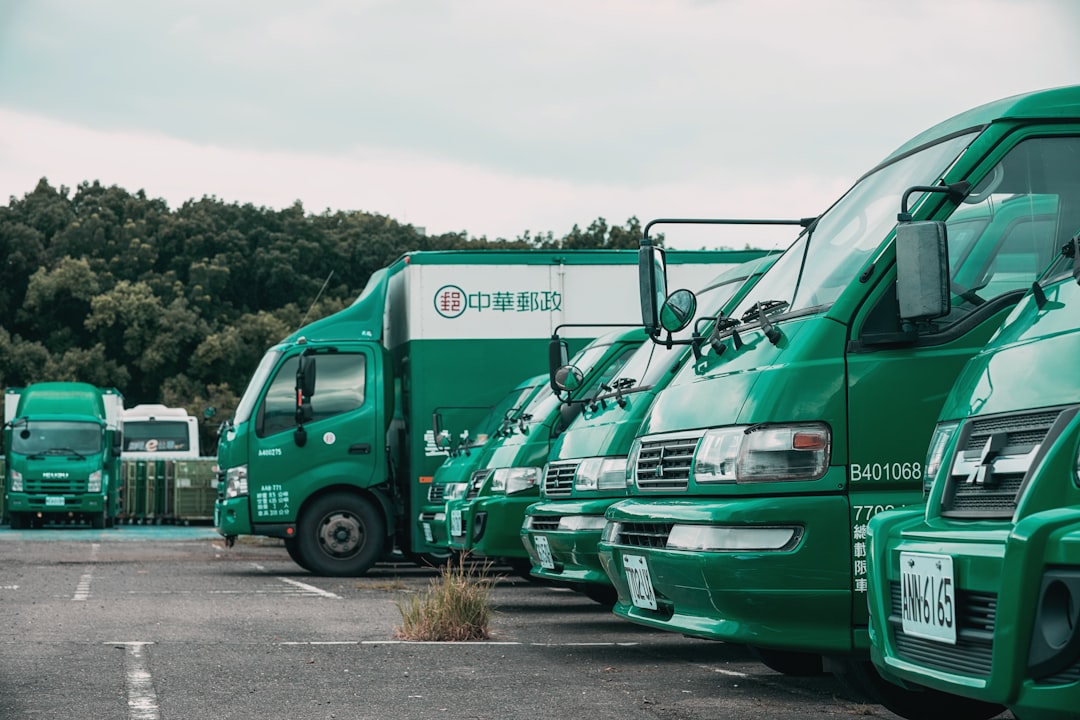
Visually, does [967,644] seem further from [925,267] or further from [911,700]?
[911,700]

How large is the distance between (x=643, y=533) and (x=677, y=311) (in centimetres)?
137

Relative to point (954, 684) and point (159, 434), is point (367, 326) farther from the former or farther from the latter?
point (159, 434)

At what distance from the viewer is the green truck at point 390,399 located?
16797mm

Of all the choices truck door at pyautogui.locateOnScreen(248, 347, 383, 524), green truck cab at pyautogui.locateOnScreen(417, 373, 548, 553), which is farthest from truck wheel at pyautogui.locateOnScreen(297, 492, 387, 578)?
green truck cab at pyautogui.locateOnScreen(417, 373, 548, 553)

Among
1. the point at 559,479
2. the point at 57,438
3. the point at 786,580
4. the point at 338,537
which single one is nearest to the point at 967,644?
the point at 786,580

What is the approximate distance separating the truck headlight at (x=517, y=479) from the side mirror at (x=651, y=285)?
160 inches

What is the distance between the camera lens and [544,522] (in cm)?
995

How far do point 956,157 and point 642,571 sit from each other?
7.09ft

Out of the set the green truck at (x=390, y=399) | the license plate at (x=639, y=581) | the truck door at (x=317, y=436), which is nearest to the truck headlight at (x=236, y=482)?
the green truck at (x=390, y=399)

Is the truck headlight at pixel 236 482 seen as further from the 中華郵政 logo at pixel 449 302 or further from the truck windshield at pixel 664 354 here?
the truck windshield at pixel 664 354

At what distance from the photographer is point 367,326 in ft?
57.4

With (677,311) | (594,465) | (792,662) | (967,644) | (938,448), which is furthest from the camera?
(594,465)

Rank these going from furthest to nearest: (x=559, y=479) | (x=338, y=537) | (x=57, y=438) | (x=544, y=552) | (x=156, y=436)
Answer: (x=156, y=436) < (x=57, y=438) < (x=338, y=537) < (x=559, y=479) < (x=544, y=552)

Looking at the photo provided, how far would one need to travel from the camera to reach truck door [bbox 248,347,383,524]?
659 inches
